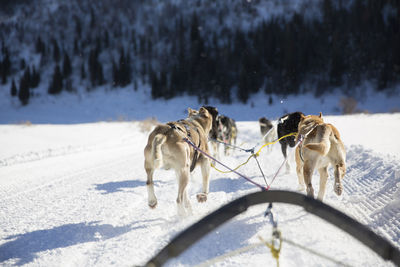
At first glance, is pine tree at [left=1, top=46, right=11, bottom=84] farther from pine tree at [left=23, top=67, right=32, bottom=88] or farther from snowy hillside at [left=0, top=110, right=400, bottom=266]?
snowy hillside at [left=0, top=110, right=400, bottom=266]

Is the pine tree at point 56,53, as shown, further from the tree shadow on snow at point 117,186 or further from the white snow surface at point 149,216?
the tree shadow on snow at point 117,186

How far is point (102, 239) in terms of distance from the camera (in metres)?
2.62

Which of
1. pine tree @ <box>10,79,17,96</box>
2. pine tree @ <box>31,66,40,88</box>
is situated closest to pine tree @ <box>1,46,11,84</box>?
pine tree @ <box>10,79,17,96</box>

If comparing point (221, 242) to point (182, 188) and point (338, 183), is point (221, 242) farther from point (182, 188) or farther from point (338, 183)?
point (338, 183)

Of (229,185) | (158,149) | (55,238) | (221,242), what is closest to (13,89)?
(229,185)

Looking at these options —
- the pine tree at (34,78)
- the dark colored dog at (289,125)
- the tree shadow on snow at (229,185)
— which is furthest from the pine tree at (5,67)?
the dark colored dog at (289,125)

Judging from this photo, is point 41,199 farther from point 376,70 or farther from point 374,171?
point 376,70

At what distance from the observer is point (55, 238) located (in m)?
2.67

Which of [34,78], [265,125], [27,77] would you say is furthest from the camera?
[34,78]

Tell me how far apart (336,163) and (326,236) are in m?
0.88

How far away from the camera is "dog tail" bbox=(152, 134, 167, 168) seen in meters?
2.73

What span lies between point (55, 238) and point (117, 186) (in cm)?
206

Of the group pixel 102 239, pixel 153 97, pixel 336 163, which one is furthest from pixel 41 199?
pixel 153 97

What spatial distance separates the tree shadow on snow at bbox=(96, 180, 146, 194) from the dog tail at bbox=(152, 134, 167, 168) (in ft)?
6.60
